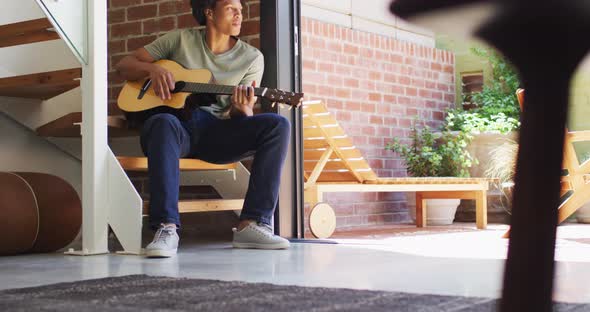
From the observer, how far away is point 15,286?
2.00m

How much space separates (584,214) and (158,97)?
389 centimetres

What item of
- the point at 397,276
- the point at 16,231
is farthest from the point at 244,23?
the point at 397,276

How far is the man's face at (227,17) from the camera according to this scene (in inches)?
133

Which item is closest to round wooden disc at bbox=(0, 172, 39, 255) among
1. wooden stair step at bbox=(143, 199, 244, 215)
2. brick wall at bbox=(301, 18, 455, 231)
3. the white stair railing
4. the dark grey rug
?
the white stair railing

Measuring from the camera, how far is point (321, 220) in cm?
411

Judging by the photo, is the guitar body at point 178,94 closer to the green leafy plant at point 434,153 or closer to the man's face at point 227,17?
the man's face at point 227,17

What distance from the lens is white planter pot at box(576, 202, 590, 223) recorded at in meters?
5.88

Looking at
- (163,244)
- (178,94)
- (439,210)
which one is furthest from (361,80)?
→ (163,244)

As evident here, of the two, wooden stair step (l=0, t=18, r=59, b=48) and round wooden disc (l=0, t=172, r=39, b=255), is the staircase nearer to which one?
wooden stair step (l=0, t=18, r=59, b=48)

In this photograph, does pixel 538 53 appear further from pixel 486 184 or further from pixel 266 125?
pixel 486 184

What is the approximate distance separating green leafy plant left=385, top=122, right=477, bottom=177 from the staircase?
2223 mm

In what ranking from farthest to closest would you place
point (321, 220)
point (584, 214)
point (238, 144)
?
point (584, 214)
point (321, 220)
point (238, 144)

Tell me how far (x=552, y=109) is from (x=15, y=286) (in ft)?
6.30

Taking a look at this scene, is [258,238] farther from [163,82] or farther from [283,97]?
[163,82]
